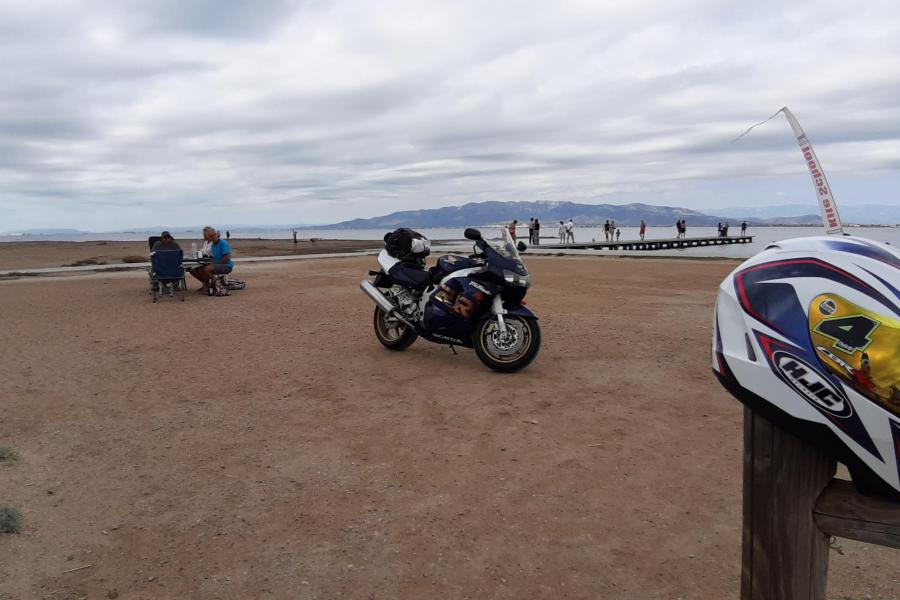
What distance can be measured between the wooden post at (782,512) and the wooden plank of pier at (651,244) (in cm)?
3380

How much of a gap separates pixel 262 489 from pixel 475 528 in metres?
1.33

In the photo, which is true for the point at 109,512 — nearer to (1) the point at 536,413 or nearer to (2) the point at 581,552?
(2) the point at 581,552

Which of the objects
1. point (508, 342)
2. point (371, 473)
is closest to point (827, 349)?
point (371, 473)

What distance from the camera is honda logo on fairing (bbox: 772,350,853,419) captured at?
1202 millimetres

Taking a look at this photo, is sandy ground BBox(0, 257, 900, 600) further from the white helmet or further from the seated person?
the seated person

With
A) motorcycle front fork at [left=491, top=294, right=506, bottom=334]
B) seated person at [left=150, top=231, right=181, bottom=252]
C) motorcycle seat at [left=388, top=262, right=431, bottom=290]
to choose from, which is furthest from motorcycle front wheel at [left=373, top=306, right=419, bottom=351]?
seated person at [left=150, top=231, right=181, bottom=252]

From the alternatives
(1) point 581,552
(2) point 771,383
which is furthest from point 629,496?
(2) point 771,383

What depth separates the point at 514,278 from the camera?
602cm

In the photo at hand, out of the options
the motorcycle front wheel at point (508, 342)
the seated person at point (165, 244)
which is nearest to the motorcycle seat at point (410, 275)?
the motorcycle front wheel at point (508, 342)

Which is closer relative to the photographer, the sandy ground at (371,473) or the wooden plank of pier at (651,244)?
the sandy ground at (371,473)

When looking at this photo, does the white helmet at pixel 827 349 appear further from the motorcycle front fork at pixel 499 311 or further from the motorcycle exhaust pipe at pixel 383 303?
the motorcycle exhaust pipe at pixel 383 303

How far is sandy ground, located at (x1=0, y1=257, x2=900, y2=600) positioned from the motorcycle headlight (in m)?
0.92

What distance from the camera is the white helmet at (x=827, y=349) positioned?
118cm

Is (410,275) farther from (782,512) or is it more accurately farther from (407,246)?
(782,512)
